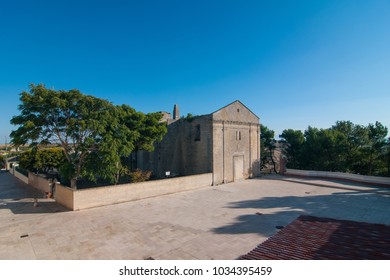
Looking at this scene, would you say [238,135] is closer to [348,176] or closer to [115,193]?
[348,176]

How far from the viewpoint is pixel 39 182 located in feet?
57.0

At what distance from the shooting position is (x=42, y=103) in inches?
448

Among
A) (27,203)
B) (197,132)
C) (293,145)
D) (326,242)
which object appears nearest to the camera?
(326,242)

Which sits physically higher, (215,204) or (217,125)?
(217,125)

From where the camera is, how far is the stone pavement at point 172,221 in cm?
699

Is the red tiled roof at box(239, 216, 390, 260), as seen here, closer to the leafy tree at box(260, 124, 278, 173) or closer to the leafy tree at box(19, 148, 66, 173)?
the leafy tree at box(260, 124, 278, 173)

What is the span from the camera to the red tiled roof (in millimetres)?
6180

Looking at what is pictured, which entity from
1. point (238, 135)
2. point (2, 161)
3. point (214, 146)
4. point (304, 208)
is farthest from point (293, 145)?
point (2, 161)

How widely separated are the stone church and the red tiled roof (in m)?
10.8

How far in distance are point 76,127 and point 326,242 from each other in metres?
13.0

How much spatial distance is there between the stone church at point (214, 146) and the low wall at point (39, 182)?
9.05 meters
